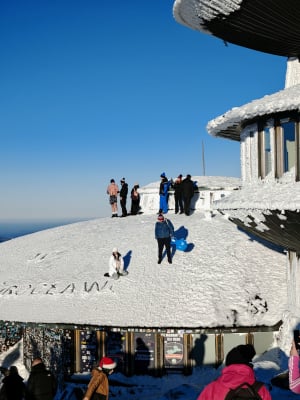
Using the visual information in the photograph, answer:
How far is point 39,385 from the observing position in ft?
26.3

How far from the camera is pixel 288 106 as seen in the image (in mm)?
11266

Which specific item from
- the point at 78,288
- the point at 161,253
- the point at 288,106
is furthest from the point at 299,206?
the point at 78,288

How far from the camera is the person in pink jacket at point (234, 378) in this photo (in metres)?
4.20

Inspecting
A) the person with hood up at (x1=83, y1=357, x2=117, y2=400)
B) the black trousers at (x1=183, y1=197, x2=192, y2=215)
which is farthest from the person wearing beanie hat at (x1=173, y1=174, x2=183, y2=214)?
the person with hood up at (x1=83, y1=357, x2=117, y2=400)

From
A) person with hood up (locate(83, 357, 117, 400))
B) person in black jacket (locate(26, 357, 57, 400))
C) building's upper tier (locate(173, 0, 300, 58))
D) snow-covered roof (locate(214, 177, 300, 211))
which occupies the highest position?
building's upper tier (locate(173, 0, 300, 58))

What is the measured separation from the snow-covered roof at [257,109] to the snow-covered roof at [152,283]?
5995 millimetres

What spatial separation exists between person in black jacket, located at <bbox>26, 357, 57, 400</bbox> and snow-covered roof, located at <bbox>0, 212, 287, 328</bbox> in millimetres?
7675

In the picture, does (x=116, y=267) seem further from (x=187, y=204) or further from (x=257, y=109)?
(x=257, y=109)

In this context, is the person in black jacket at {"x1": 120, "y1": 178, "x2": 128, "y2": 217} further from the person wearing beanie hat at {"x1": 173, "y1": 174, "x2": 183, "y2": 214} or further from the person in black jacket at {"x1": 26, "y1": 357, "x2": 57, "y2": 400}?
the person in black jacket at {"x1": 26, "y1": 357, "x2": 57, "y2": 400}

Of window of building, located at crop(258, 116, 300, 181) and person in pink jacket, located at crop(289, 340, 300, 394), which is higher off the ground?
window of building, located at crop(258, 116, 300, 181)

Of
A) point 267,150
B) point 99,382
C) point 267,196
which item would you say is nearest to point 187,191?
point 267,150

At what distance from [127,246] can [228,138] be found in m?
7.15

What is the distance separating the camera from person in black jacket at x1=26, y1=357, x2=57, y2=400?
7988 mm

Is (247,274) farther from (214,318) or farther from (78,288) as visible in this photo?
(78,288)
